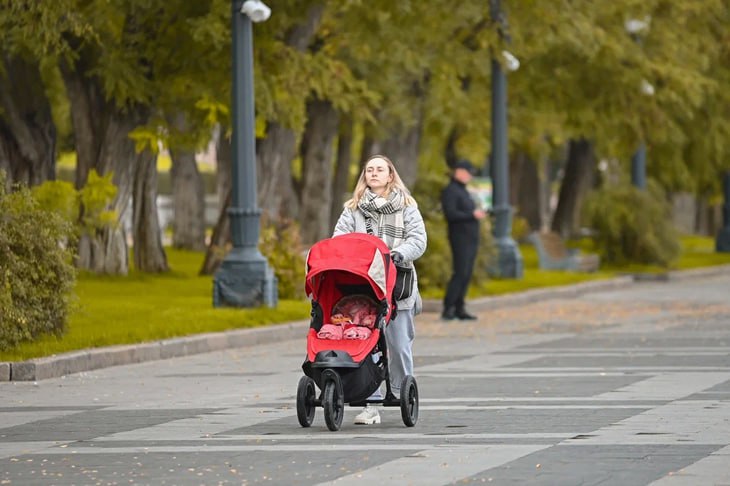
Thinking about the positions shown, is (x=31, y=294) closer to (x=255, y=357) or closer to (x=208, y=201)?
(x=255, y=357)

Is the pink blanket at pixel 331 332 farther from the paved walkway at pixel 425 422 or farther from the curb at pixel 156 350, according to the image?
the curb at pixel 156 350

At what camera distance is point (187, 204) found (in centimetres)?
4266

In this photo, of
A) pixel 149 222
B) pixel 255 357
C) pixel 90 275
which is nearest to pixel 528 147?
pixel 149 222

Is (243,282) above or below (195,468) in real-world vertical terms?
above

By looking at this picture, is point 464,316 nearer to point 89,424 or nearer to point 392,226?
point 392,226

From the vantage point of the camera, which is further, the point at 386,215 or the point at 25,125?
the point at 25,125

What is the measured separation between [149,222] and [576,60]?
1271 centimetres

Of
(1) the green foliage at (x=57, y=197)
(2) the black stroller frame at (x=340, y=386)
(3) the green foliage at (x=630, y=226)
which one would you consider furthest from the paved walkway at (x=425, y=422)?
(3) the green foliage at (x=630, y=226)

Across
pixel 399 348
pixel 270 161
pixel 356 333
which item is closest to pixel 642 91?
pixel 270 161

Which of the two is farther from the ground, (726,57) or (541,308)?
(726,57)

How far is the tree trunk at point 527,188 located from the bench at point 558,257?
67.2ft

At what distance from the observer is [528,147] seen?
52156 mm

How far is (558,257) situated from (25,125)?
40.8 feet

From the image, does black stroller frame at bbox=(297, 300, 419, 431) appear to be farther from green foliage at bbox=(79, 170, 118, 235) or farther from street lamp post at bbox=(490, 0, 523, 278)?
street lamp post at bbox=(490, 0, 523, 278)
